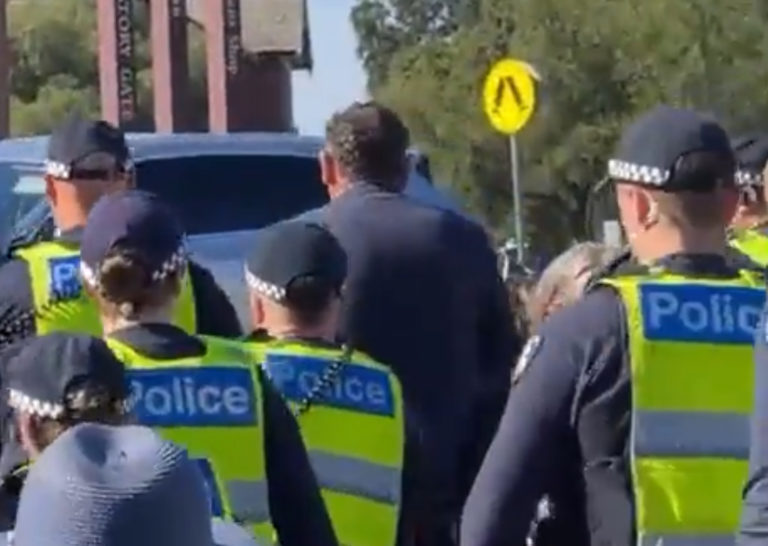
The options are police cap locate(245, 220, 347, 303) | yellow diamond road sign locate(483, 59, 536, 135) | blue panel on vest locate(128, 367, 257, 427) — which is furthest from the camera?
yellow diamond road sign locate(483, 59, 536, 135)

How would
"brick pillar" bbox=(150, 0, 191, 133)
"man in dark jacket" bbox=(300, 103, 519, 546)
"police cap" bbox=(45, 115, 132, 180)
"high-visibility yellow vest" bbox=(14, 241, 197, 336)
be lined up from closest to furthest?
1. "high-visibility yellow vest" bbox=(14, 241, 197, 336)
2. "police cap" bbox=(45, 115, 132, 180)
3. "man in dark jacket" bbox=(300, 103, 519, 546)
4. "brick pillar" bbox=(150, 0, 191, 133)

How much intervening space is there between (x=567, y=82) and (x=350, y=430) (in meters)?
40.9

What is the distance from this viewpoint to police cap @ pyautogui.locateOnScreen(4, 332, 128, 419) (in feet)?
13.2

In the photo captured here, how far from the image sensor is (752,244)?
646cm

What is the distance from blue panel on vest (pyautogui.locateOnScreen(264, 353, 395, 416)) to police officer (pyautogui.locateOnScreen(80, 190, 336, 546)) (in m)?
0.41

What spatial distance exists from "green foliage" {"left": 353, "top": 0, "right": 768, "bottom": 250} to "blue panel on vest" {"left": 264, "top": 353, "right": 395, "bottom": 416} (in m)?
32.9

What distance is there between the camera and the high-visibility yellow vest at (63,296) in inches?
231

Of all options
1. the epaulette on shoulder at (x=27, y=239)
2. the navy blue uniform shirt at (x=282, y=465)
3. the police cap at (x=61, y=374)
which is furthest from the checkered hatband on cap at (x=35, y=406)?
the epaulette on shoulder at (x=27, y=239)

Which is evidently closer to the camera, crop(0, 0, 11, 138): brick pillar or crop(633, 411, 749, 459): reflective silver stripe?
crop(633, 411, 749, 459): reflective silver stripe

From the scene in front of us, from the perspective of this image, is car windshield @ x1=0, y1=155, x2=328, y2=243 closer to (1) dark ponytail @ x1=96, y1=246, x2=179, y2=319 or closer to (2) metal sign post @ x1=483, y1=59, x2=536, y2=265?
(2) metal sign post @ x1=483, y1=59, x2=536, y2=265

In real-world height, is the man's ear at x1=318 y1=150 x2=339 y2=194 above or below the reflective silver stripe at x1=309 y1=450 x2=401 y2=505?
above

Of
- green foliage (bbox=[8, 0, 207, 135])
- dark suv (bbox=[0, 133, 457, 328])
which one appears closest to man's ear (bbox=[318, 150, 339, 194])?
dark suv (bbox=[0, 133, 457, 328])

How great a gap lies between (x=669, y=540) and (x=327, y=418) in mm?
940

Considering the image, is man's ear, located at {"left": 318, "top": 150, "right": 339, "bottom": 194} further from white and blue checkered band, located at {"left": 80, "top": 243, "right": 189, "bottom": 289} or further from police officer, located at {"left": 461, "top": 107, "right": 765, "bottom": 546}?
police officer, located at {"left": 461, "top": 107, "right": 765, "bottom": 546}
